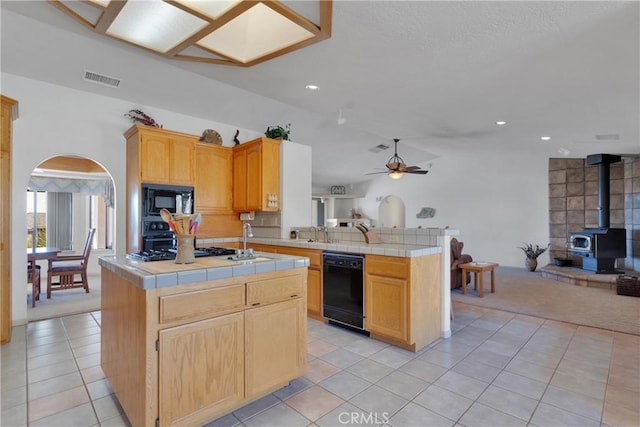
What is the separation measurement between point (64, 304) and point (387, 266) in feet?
14.8

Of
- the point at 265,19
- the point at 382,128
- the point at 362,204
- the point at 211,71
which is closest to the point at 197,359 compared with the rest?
the point at 265,19

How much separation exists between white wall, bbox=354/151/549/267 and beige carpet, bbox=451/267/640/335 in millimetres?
1824

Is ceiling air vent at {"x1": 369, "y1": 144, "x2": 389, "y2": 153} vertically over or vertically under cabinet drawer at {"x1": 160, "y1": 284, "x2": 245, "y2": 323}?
over

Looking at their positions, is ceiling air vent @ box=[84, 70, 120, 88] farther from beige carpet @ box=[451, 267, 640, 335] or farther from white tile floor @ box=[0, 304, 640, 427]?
beige carpet @ box=[451, 267, 640, 335]

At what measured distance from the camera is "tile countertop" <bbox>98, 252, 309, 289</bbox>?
159 cm

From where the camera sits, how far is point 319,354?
280 centimetres

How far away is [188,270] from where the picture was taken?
67.6 inches

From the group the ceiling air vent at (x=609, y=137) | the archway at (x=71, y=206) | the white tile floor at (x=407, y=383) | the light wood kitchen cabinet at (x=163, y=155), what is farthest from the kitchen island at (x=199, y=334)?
the archway at (x=71, y=206)

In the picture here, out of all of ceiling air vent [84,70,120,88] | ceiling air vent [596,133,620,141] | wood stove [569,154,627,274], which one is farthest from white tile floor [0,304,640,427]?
wood stove [569,154,627,274]

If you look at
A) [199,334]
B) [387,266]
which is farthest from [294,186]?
[199,334]

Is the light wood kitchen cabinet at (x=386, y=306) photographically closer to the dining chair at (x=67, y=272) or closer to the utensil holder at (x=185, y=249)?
the utensil holder at (x=185, y=249)

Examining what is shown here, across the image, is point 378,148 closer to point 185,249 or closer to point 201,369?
point 185,249

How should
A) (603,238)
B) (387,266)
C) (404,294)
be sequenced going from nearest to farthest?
(404,294) → (387,266) → (603,238)

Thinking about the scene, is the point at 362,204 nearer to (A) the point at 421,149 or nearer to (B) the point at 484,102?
(A) the point at 421,149
